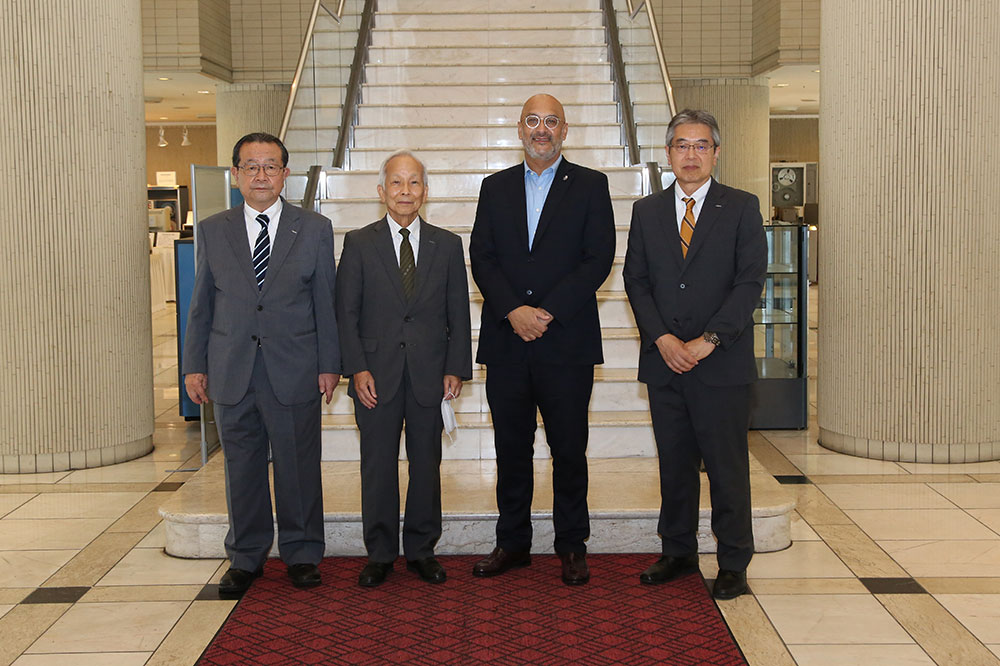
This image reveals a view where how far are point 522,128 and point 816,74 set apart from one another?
537 inches

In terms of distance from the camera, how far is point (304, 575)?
439 cm

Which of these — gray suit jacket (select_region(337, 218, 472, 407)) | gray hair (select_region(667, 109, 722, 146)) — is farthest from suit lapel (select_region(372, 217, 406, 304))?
gray hair (select_region(667, 109, 722, 146))

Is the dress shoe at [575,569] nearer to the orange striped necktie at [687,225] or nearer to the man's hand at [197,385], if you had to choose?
the orange striped necktie at [687,225]

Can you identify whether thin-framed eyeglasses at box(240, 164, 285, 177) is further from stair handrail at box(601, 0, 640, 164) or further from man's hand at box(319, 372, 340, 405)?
stair handrail at box(601, 0, 640, 164)

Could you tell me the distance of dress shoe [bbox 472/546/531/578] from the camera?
176 inches

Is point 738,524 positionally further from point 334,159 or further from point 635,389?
point 334,159

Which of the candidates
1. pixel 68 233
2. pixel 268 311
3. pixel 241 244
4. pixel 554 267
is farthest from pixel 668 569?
pixel 68 233

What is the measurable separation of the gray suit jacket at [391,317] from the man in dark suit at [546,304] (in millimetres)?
169

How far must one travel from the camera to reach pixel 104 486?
621 centimetres

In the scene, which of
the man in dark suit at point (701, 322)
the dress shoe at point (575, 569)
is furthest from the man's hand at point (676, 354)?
the dress shoe at point (575, 569)

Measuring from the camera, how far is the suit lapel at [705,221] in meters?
4.17

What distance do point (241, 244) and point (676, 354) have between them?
171 centimetres

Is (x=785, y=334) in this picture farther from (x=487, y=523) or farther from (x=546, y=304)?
(x=546, y=304)

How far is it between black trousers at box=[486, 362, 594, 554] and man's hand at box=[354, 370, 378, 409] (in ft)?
1.47
